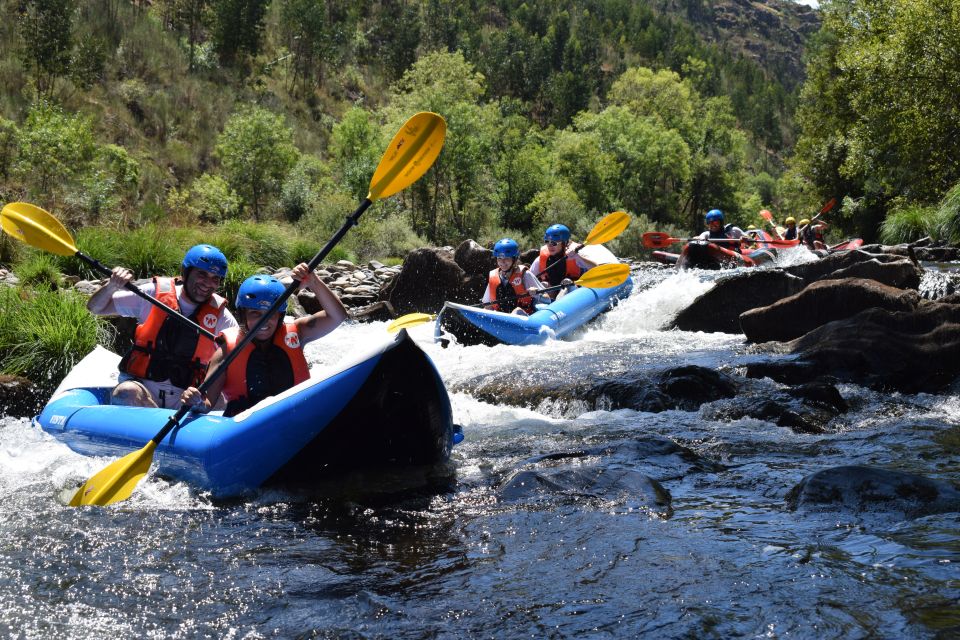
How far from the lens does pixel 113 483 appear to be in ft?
12.6

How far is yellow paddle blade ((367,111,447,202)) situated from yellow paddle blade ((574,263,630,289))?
4.01m

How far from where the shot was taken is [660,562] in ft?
9.96

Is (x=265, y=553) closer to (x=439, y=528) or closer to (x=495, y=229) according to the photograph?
(x=439, y=528)

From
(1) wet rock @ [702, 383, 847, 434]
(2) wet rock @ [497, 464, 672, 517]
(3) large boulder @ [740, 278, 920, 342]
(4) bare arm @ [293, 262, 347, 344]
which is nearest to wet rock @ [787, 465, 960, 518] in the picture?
(2) wet rock @ [497, 464, 672, 517]

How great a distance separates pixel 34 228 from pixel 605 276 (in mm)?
5304

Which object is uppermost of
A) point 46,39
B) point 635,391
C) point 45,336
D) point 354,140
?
point 46,39

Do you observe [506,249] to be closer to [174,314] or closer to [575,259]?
[575,259]

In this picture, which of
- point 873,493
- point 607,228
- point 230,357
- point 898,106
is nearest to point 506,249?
point 607,228

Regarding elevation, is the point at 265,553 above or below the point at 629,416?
above

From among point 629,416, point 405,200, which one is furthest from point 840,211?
point 629,416

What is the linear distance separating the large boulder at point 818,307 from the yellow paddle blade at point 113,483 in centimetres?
576

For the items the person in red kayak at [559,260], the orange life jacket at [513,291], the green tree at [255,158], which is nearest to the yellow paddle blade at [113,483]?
the orange life jacket at [513,291]

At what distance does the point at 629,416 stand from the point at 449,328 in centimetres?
340

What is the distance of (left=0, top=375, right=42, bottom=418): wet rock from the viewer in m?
6.21
